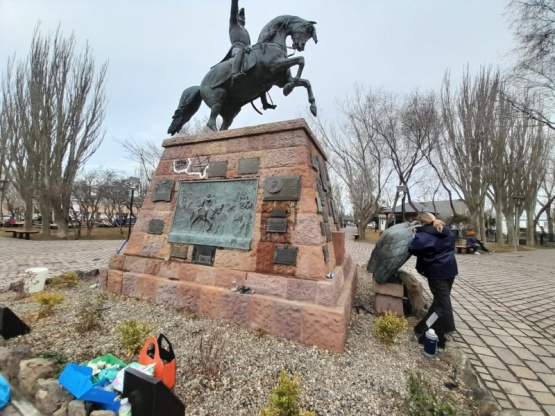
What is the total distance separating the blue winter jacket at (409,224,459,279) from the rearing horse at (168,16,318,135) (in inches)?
108

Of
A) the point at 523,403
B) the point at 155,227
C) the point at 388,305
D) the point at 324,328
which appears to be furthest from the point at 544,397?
the point at 155,227

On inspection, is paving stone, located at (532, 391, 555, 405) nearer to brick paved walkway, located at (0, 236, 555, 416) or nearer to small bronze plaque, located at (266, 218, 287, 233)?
brick paved walkway, located at (0, 236, 555, 416)

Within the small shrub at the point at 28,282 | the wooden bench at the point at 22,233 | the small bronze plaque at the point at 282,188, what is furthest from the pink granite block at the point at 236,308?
the wooden bench at the point at 22,233

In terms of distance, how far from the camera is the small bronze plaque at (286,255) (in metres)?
3.32

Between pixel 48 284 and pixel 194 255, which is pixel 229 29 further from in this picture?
pixel 48 284

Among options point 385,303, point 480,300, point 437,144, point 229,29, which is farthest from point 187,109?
point 437,144

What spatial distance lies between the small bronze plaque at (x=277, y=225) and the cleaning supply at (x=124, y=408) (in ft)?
7.38

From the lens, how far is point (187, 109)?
5.46 meters

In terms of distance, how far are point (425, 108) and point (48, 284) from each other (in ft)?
65.1

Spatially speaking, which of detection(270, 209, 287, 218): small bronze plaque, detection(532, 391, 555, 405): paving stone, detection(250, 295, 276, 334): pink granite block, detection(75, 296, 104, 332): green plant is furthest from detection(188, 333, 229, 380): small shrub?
detection(532, 391, 555, 405): paving stone

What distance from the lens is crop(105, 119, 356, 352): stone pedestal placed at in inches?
123

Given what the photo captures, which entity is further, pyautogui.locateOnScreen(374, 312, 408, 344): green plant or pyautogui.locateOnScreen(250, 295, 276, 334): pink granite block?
pyautogui.locateOnScreen(250, 295, 276, 334): pink granite block

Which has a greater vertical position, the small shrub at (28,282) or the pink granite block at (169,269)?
the pink granite block at (169,269)

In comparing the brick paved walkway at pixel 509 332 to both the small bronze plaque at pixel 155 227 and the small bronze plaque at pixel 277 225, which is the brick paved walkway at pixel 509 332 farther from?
the small bronze plaque at pixel 155 227
